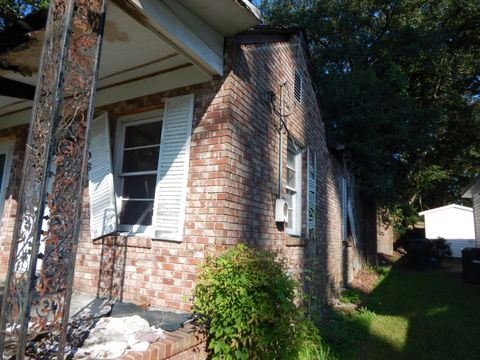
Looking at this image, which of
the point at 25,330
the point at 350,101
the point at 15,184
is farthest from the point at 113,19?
the point at 350,101

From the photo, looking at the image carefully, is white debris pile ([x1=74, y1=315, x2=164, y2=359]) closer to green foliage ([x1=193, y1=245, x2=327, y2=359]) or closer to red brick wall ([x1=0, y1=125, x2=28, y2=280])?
green foliage ([x1=193, y1=245, x2=327, y2=359])

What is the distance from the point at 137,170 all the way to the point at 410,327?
548 cm

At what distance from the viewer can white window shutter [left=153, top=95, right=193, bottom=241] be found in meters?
3.96

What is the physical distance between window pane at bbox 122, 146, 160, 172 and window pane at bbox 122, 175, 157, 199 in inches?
4.8

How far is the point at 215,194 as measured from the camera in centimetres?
374

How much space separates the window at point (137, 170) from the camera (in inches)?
177

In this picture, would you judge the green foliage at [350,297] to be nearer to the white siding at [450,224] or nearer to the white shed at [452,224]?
the white shed at [452,224]

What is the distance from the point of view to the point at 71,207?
2305mm

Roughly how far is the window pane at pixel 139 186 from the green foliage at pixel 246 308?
156 cm

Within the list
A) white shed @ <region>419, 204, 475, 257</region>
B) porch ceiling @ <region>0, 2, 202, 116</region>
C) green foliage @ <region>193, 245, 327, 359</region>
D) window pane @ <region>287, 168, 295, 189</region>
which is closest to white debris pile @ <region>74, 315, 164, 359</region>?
green foliage @ <region>193, 245, 327, 359</region>

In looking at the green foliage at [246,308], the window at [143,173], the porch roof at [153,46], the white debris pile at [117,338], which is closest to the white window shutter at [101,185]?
the window at [143,173]

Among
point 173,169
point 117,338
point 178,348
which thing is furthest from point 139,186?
point 178,348

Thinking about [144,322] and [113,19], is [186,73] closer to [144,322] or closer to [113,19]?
[113,19]

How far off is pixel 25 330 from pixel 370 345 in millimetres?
4985
